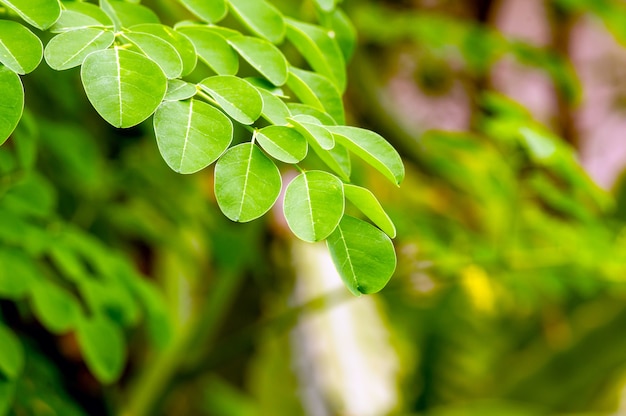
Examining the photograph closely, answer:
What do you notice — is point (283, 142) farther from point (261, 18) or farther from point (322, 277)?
point (322, 277)

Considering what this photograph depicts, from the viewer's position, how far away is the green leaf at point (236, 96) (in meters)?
0.27

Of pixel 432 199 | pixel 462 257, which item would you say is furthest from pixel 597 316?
pixel 462 257

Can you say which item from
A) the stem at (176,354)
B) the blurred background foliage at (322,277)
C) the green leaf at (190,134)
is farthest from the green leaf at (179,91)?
the stem at (176,354)

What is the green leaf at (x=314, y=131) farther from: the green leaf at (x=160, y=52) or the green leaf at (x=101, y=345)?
the green leaf at (x=101, y=345)

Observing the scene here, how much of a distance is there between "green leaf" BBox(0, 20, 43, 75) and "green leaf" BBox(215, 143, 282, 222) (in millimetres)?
75

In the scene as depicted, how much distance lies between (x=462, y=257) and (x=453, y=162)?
102 millimetres

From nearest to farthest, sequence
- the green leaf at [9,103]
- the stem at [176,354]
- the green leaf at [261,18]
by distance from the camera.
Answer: the green leaf at [9,103] → the green leaf at [261,18] → the stem at [176,354]

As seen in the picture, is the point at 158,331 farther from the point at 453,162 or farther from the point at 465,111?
the point at 465,111

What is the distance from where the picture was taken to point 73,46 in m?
0.26

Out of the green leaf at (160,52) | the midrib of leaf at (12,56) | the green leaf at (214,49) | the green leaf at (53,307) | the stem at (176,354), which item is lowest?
the stem at (176,354)

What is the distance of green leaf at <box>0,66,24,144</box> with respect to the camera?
0.76ft

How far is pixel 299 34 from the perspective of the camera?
0.35m

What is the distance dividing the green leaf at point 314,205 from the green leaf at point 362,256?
2cm

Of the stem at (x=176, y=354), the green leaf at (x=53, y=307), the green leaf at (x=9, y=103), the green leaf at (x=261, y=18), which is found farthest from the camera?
the stem at (x=176, y=354)
